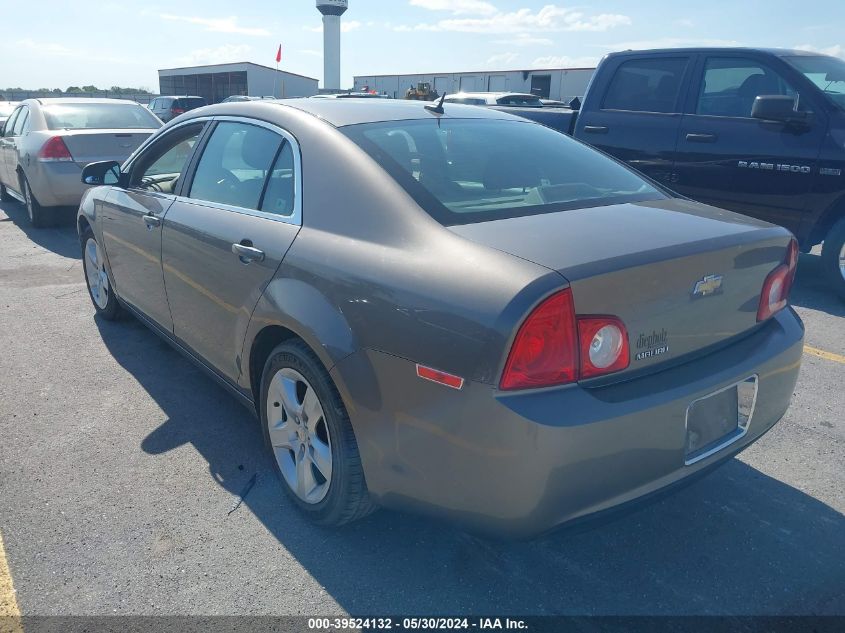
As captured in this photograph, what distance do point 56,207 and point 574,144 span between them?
25.0 feet

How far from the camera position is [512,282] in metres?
1.89

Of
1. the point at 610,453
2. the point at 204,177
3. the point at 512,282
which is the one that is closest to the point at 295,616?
the point at 610,453

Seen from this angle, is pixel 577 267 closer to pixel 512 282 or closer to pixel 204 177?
pixel 512 282

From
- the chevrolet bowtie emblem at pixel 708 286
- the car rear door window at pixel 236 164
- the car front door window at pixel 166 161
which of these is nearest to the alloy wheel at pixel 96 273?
the car front door window at pixel 166 161

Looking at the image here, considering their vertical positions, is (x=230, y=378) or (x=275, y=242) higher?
(x=275, y=242)

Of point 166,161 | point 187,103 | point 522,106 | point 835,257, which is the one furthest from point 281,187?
point 187,103

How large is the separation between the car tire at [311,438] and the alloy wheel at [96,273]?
256cm

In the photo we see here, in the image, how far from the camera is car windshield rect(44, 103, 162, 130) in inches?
339

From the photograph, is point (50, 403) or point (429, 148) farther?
point (50, 403)

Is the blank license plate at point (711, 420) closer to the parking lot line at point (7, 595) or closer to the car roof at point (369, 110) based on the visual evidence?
the car roof at point (369, 110)

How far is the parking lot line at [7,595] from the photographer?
7.35 feet

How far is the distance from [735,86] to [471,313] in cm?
531

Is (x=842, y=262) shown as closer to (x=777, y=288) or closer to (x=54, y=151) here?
(x=777, y=288)

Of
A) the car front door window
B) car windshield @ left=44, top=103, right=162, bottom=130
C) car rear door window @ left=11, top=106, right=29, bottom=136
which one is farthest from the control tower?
the car front door window
